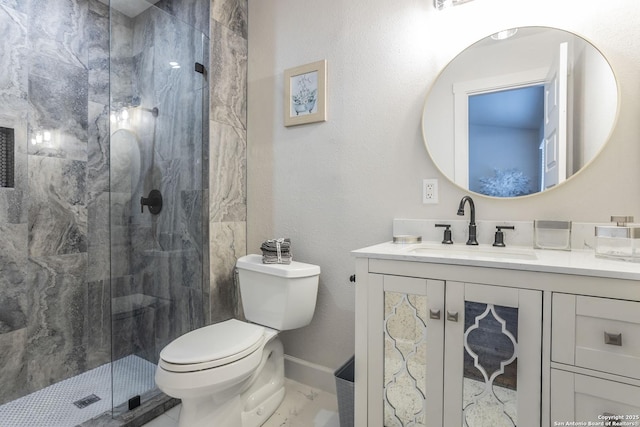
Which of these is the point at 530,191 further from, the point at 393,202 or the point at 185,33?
the point at 185,33

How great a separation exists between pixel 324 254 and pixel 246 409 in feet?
2.76

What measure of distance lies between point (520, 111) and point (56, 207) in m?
2.49

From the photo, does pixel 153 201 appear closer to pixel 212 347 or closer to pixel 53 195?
pixel 53 195

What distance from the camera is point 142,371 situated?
1741 mm

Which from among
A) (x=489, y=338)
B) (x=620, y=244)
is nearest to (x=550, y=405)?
(x=489, y=338)

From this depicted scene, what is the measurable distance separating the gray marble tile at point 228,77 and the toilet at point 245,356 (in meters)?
0.91

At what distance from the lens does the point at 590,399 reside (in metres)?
0.82

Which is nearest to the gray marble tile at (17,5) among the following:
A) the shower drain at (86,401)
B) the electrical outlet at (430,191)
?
the shower drain at (86,401)

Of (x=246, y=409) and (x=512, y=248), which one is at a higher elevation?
(x=512, y=248)

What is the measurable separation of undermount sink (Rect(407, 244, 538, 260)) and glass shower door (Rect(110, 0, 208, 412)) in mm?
1229

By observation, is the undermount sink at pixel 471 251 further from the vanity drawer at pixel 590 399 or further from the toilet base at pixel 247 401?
the toilet base at pixel 247 401

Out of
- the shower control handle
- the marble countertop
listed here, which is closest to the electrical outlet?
the marble countertop

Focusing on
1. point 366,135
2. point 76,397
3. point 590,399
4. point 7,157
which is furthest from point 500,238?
point 7,157

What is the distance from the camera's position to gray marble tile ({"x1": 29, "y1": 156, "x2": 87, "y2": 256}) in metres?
1.77
